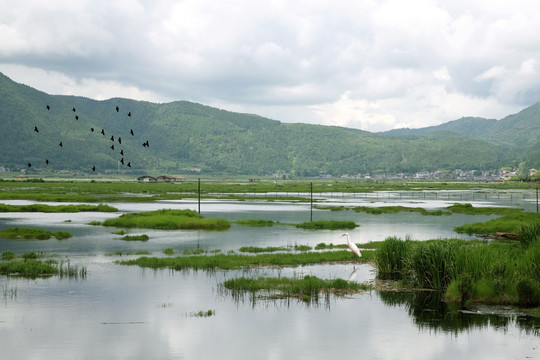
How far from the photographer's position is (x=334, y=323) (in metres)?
20.8

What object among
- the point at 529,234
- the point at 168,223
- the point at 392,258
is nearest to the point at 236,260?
the point at 392,258

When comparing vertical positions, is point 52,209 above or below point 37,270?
above

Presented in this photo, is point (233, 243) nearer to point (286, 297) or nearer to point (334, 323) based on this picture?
point (286, 297)

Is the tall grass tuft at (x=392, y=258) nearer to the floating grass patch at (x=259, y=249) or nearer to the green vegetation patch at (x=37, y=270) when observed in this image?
the floating grass patch at (x=259, y=249)

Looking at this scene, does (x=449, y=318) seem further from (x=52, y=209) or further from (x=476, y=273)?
(x=52, y=209)

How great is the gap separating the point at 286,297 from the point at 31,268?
14.1 meters

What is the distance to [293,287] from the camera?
2542 cm

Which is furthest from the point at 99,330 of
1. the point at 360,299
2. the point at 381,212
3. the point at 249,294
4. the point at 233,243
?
the point at 381,212

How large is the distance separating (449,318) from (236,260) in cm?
1482

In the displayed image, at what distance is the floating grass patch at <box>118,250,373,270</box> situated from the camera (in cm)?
3222

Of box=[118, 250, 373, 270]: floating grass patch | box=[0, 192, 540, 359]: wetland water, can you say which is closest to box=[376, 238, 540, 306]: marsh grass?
box=[0, 192, 540, 359]: wetland water

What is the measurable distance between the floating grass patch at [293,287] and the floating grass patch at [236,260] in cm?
511

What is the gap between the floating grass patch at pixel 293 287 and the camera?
24939 mm

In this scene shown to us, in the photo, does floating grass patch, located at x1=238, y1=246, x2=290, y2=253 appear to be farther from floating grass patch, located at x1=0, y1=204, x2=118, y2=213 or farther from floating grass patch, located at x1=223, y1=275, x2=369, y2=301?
floating grass patch, located at x1=0, y1=204, x2=118, y2=213
